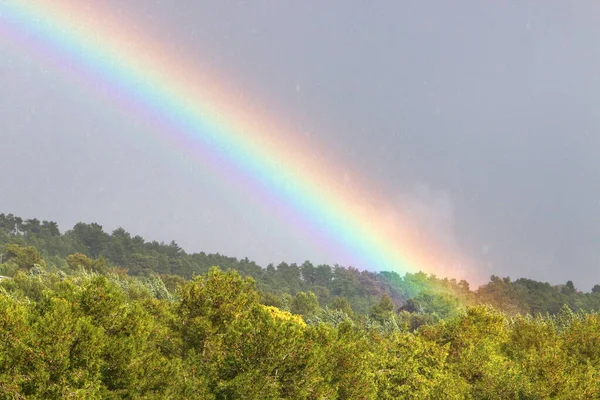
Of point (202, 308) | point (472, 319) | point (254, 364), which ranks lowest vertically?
point (254, 364)

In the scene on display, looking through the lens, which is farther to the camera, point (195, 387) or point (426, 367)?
point (426, 367)

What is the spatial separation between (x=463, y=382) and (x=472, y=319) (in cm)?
2302

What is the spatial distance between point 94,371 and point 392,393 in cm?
2413

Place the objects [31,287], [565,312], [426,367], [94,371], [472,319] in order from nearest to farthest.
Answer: [94,371] → [426,367] → [472,319] → [31,287] → [565,312]

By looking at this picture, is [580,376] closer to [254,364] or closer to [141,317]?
[254,364]

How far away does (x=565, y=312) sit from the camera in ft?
374

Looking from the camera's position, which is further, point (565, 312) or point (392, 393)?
point (565, 312)

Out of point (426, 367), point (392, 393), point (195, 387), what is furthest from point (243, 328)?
point (426, 367)

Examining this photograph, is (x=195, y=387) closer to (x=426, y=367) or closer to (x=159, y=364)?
(x=159, y=364)

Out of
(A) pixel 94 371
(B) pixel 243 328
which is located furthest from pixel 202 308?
(A) pixel 94 371

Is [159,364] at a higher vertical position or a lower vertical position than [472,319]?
lower

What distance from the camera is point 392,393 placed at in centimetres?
3894

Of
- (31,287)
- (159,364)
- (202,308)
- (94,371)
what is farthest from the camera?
(31,287)

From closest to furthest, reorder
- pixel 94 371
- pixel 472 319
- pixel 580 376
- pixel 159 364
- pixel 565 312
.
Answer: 1. pixel 94 371
2. pixel 159 364
3. pixel 580 376
4. pixel 472 319
5. pixel 565 312
